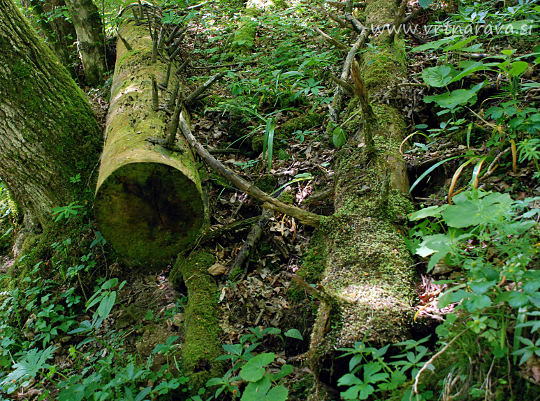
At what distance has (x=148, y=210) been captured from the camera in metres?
2.76

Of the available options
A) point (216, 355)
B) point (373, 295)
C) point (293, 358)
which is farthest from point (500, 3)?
point (216, 355)

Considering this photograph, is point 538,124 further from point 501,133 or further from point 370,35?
point 370,35

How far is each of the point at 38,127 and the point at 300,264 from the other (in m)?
2.82

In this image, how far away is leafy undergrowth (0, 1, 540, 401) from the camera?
5.18 feet

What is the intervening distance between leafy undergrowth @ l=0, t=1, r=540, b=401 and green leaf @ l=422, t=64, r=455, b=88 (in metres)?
0.01

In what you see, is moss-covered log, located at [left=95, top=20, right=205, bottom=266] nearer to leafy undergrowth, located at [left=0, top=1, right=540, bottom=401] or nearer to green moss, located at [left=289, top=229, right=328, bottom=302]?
leafy undergrowth, located at [left=0, top=1, right=540, bottom=401]

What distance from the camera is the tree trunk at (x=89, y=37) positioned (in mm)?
5645

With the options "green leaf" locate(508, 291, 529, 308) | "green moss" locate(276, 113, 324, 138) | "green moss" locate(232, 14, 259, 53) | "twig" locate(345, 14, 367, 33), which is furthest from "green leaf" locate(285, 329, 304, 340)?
"green moss" locate(232, 14, 259, 53)

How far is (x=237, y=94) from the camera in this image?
4.53 meters

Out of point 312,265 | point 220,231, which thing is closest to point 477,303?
point 312,265

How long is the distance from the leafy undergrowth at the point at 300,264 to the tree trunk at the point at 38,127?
1.56ft

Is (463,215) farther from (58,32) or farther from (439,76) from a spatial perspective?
(58,32)

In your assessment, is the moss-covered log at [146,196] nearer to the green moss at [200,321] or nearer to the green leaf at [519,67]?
the green moss at [200,321]

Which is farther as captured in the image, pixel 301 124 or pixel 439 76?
pixel 301 124
